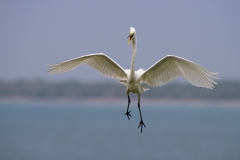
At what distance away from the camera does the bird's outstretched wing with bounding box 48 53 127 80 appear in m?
10.2

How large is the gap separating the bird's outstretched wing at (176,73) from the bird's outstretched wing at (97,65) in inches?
19.7

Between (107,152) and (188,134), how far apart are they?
65.0ft

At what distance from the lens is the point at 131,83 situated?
10172 millimetres

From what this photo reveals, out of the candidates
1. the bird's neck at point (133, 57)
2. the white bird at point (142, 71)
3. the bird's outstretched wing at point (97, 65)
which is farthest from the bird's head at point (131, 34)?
the bird's outstretched wing at point (97, 65)

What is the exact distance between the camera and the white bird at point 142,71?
32.4 feet

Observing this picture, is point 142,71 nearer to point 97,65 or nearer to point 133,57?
point 133,57

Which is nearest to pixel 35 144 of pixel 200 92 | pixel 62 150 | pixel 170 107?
pixel 62 150

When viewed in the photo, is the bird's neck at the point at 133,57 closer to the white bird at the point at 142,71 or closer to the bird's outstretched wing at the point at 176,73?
the white bird at the point at 142,71

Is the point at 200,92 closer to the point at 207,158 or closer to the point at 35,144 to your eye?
the point at 35,144

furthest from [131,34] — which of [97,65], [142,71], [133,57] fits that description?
[97,65]

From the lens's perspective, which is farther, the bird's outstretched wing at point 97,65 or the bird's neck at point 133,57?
the bird's outstretched wing at point 97,65

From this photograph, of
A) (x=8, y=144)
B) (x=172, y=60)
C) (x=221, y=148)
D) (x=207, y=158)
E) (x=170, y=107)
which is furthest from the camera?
(x=170, y=107)

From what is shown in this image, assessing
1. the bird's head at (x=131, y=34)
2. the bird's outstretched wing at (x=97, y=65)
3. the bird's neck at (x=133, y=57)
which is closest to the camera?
the bird's head at (x=131, y=34)

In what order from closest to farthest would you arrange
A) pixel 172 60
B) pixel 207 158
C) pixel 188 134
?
pixel 172 60
pixel 207 158
pixel 188 134
